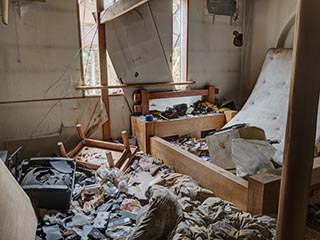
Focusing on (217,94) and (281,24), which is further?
(217,94)

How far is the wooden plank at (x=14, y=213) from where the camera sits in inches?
66.8

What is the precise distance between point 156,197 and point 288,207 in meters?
1.01

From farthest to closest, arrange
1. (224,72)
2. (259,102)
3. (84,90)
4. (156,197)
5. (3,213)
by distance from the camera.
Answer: (224,72), (259,102), (84,90), (156,197), (3,213)

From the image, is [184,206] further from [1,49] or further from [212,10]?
[212,10]

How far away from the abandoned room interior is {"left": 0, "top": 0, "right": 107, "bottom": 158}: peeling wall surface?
0.01 m

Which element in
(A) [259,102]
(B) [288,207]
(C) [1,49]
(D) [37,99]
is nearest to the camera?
(B) [288,207]

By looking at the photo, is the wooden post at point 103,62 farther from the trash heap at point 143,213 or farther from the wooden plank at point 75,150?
the trash heap at point 143,213

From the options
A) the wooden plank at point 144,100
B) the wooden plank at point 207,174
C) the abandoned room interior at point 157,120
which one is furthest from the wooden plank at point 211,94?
the wooden plank at point 207,174

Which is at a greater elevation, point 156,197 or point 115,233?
point 156,197

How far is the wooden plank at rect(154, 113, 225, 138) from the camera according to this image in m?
3.76

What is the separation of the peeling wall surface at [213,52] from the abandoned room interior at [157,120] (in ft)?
0.06

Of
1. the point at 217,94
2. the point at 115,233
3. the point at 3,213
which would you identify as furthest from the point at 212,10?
the point at 3,213

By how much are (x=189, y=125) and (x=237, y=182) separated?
1772 millimetres

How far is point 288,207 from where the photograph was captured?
1150 mm
